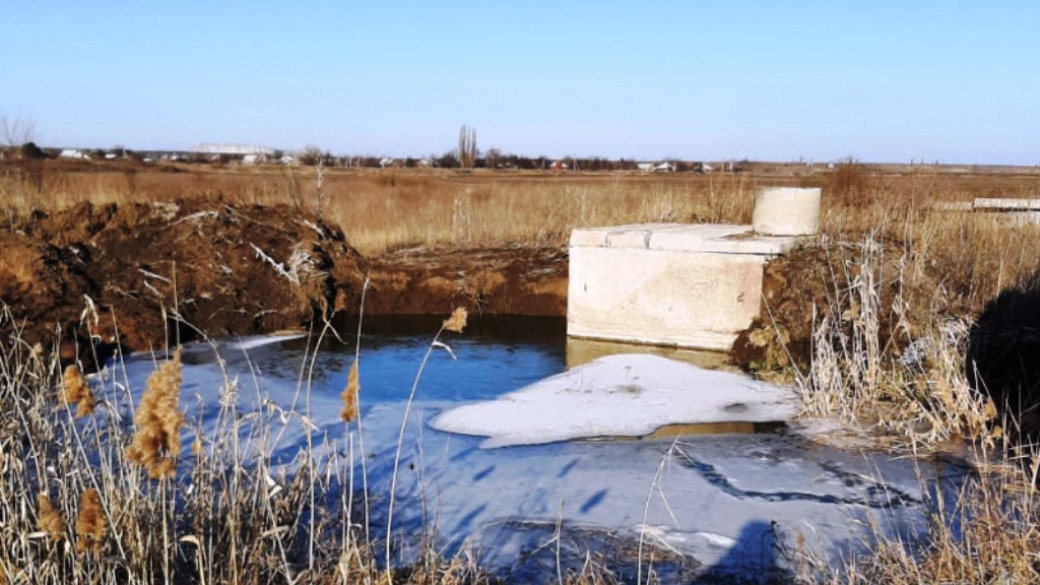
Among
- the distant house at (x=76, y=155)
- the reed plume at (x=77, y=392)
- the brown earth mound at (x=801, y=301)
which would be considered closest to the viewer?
the reed plume at (x=77, y=392)

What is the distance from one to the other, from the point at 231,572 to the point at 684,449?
337 centimetres

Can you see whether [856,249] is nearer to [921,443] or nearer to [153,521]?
[921,443]

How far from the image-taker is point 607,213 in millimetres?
14422

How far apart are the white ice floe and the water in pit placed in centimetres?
17

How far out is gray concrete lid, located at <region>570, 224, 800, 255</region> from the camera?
28.9 ft

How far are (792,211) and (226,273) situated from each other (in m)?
6.17

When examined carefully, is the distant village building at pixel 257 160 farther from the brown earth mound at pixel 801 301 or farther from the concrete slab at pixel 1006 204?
the brown earth mound at pixel 801 301

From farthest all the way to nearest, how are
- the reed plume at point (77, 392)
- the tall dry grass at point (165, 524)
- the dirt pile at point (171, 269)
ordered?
1. the dirt pile at point (171, 269)
2. the reed plume at point (77, 392)
3. the tall dry grass at point (165, 524)

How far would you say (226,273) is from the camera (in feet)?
35.7

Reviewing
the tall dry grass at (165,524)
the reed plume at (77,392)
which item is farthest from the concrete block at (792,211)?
the reed plume at (77,392)

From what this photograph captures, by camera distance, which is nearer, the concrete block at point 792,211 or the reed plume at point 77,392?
the reed plume at point 77,392

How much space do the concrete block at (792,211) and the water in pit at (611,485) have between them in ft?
10.2

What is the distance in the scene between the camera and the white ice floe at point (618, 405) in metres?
6.48

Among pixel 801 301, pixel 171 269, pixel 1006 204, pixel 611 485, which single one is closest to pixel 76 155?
pixel 171 269
